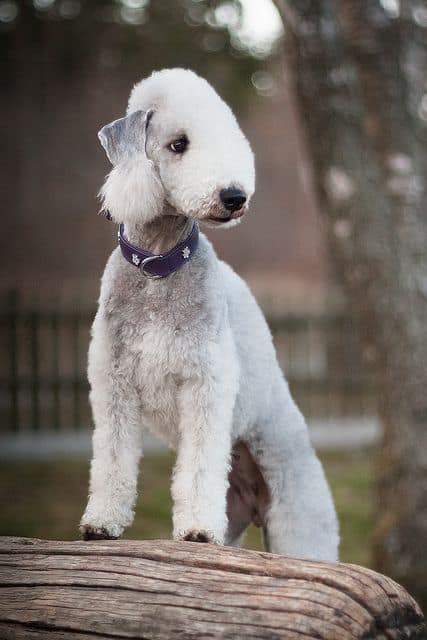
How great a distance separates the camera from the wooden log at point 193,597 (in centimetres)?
224

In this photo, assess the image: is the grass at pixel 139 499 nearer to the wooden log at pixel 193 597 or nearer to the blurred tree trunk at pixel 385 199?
the blurred tree trunk at pixel 385 199

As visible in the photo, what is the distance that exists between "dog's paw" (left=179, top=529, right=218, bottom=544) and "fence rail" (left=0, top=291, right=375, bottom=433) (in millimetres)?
6976

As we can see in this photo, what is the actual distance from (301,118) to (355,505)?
143 inches

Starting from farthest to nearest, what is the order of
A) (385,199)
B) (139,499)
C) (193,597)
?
(139,499) < (385,199) < (193,597)

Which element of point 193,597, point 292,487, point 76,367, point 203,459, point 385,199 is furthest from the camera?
point 76,367

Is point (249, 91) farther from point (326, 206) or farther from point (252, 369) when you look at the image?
point (252, 369)

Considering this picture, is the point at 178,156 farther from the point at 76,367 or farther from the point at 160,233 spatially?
the point at 76,367

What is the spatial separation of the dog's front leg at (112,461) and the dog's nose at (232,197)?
2.16 ft

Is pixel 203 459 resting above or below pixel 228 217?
below

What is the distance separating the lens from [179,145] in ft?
7.73

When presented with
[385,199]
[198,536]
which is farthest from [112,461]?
[385,199]

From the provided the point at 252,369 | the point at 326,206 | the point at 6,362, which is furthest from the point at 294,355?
the point at 252,369

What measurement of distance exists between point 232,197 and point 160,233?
0.39 metres

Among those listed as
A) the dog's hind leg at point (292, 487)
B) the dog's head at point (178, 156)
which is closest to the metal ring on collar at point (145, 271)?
the dog's head at point (178, 156)
